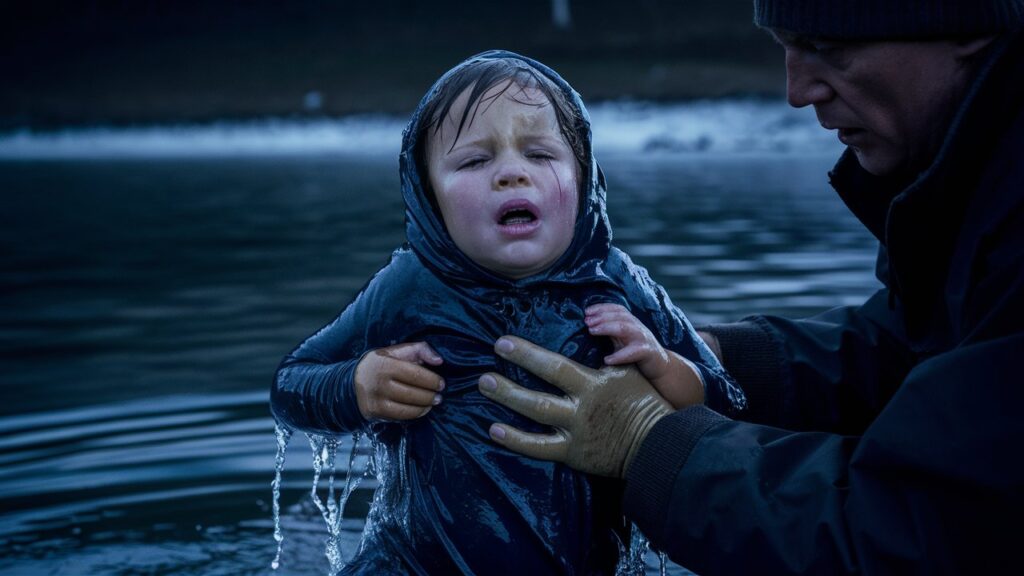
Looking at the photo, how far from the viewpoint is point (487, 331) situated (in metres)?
3.37

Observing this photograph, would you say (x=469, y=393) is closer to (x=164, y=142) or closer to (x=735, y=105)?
(x=735, y=105)

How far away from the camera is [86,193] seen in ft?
88.8

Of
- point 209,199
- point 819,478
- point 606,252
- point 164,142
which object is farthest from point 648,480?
point 164,142

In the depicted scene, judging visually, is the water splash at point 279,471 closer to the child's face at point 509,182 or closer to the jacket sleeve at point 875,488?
the child's face at point 509,182

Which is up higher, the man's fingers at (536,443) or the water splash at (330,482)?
the man's fingers at (536,443)

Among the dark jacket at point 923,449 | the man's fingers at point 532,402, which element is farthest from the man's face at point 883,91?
the man's fingers at point 532,402

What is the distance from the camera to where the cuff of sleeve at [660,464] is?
2971 millimetres

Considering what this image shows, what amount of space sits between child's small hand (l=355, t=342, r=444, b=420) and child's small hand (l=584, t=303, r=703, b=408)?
17.3 inches

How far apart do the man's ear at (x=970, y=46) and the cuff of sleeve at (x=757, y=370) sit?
4.29 ft

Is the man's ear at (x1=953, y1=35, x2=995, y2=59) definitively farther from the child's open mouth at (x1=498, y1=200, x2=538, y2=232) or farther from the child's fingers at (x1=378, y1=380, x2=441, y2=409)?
the child's fingers at (x1=378, y1=380, x2=441, y2=409)

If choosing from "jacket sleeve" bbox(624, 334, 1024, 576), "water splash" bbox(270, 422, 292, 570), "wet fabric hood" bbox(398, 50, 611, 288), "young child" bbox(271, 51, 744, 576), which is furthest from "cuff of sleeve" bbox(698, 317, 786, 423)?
"water splash" bbox(270, 422, 292, 570)

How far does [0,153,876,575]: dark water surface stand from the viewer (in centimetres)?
487

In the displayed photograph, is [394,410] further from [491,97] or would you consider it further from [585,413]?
[491,97]

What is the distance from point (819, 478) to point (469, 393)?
101cm
